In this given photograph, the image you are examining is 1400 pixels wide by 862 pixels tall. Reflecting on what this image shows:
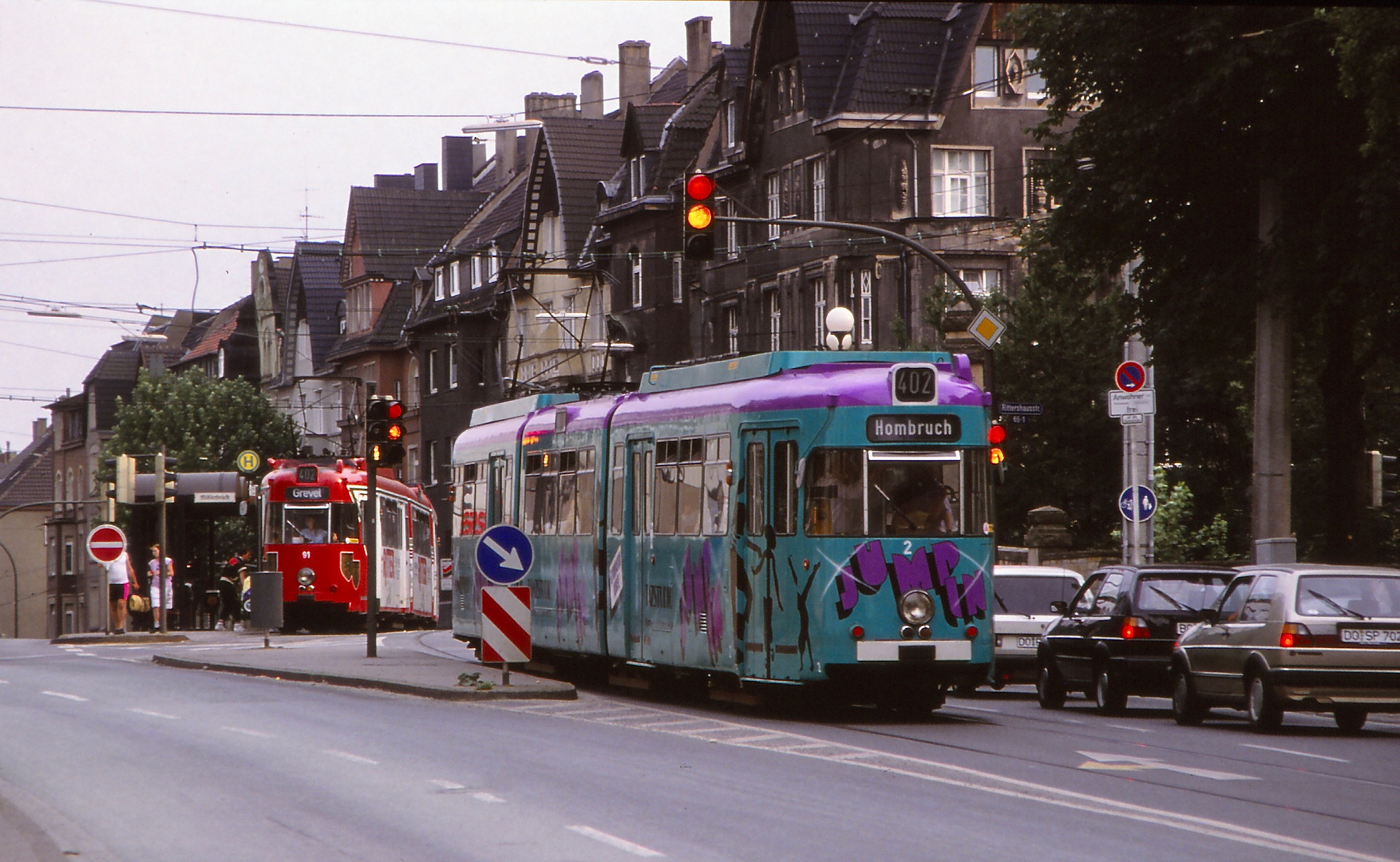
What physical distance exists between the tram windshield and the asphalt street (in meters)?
1.77

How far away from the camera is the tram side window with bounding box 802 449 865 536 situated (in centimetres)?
1995

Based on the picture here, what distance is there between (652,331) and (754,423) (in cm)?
4824

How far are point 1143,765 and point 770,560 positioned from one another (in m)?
4.98

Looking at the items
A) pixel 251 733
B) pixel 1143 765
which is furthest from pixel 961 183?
pixel 1143 765

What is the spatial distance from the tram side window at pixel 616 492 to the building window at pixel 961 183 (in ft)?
102

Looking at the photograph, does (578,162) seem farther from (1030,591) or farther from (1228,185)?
(1030,591)

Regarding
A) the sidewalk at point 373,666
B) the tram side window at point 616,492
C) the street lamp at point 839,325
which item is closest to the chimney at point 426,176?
the sidewalk at point 373,666

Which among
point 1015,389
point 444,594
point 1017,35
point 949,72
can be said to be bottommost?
Answer: point 444,594

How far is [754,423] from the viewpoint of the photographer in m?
20.8

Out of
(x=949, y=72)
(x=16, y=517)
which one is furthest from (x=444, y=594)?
(x=16, y=517)

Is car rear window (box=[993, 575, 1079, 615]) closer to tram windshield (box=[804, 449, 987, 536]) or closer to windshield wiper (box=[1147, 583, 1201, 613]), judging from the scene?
windshield wiper (box=[1147, 583, 1201, 613])

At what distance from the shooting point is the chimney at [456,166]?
331 feet

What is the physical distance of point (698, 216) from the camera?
23.7 metres

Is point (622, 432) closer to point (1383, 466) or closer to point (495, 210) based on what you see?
point (1383, 466)
